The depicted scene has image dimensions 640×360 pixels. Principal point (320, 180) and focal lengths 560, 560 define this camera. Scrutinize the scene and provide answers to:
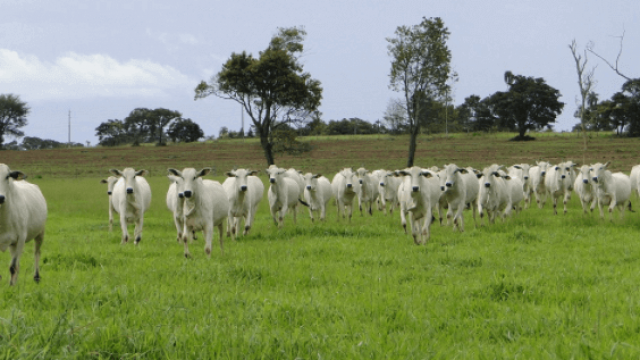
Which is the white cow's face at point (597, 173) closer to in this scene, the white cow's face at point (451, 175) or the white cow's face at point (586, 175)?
the white cow's face at point (586, 175)

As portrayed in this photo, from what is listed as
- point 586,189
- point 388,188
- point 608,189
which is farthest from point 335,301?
point 388,188

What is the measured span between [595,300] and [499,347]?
231 cm

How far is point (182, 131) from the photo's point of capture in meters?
102

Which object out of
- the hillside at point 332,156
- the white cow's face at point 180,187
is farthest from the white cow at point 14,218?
the hillside at point 332,156

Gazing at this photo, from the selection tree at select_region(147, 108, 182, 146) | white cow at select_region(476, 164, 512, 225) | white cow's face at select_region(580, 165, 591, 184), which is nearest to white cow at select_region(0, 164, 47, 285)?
white cow at select_region(476, 164, 512, 225)

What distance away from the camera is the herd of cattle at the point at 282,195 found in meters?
8.29

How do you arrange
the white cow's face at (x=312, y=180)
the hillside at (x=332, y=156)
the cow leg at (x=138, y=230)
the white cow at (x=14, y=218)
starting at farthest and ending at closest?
the hillside at (x=332, y=156) → the white cow's face at (x=312, y=180) → the cow leg at (x=138, y=230) → the white cow at (x=14, y=218)

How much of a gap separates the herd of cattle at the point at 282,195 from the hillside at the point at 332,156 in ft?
75.4

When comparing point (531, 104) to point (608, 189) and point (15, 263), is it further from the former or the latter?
point (15, 263)

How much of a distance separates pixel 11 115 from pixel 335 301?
89.8m

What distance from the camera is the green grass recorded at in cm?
468

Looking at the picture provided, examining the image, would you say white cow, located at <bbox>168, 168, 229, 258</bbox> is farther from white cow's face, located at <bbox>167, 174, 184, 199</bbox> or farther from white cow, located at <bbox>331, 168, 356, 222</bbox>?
white cow, located at <bbox>331, 168, 356, 222</bbox>

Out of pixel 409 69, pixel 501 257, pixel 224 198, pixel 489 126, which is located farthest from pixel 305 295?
pixel 489 126

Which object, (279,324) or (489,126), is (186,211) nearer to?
(279,324)
